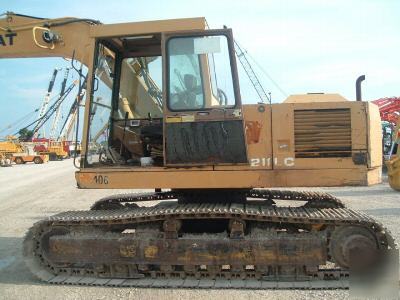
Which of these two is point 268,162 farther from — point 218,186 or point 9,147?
point 9,147

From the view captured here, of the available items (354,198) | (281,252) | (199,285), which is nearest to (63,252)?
(199,285)

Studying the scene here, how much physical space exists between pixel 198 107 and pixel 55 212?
6996 mm

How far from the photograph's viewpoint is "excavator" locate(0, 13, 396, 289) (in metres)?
5.49

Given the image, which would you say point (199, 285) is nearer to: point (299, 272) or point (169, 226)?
point (169, 226)

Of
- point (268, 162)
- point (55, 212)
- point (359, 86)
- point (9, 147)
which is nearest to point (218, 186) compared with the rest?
point (268, 162)

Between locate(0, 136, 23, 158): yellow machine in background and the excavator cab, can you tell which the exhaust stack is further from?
locate(0, 136, 23, 158): yellow machine in background

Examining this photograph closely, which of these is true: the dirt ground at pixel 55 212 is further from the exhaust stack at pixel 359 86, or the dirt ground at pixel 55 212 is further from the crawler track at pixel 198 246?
the exhaust stack at pixel 359 86

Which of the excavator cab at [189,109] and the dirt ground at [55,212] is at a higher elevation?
the excavator cab at [189,109]

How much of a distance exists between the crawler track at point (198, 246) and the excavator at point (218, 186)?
13 mm

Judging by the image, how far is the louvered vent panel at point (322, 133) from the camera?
227 inches

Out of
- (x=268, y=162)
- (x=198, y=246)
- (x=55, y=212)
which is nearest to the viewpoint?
(x=198, y=246)

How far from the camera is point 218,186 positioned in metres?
5.74

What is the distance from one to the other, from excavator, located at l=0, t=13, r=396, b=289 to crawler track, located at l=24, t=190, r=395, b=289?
0.04 feet

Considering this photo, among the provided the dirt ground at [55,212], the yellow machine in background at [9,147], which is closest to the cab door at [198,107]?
the dirt ground at [55,212]
